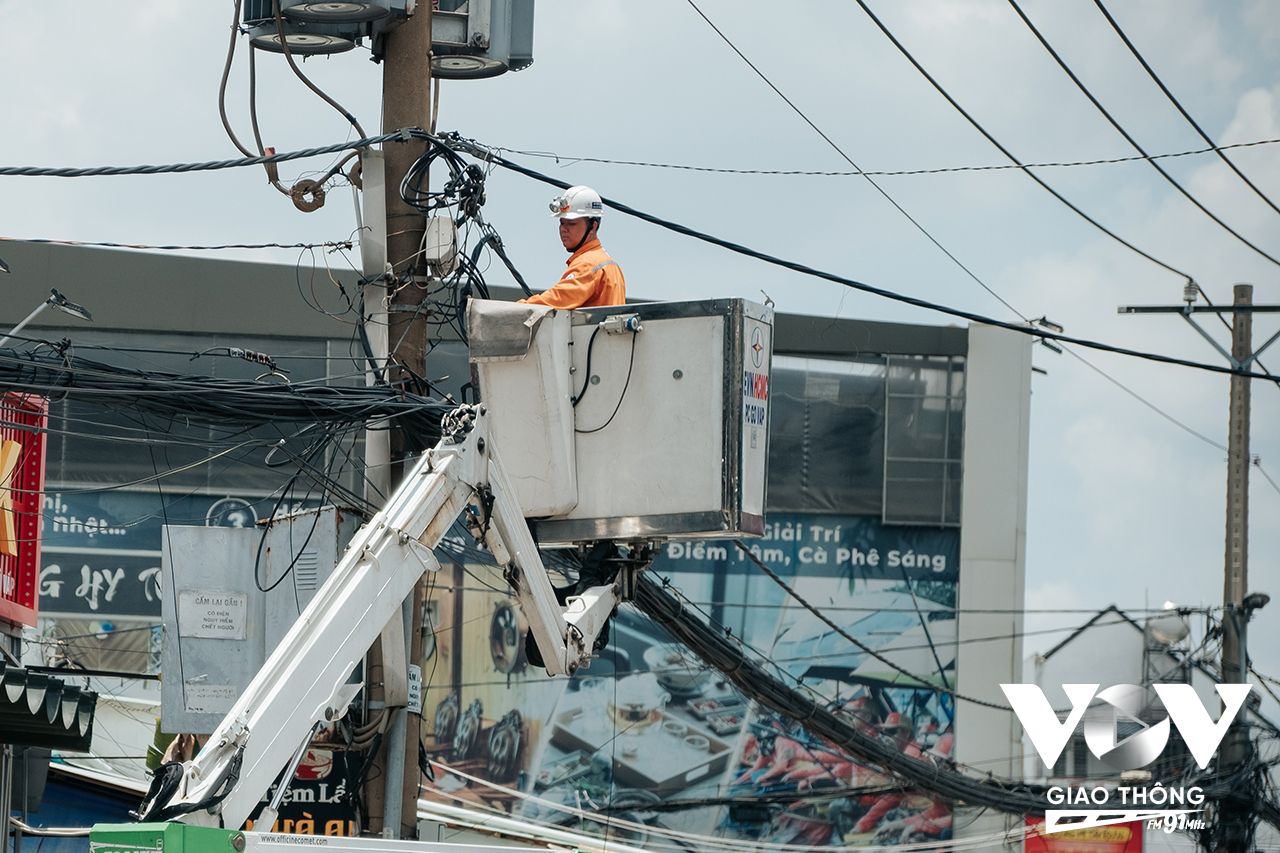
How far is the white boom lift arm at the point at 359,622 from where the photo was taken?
17.6 ft

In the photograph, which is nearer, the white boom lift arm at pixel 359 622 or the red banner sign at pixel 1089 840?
the white boom lift arm at pixel 359 622

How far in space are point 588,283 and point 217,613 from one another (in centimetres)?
316

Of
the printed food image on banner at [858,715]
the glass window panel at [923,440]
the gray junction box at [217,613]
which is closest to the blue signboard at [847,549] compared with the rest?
the printed food image on banner at [858,715]

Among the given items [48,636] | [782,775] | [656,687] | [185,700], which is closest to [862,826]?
[782,775]

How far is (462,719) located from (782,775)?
4.39 meters

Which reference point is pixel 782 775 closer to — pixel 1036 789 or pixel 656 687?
pixel 656 687

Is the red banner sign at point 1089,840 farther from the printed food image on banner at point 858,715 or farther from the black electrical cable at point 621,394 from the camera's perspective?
the black electrical cable at point 621,394

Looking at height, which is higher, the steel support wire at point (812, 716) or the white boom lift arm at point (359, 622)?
the white boom lift arm at point (359, 622)

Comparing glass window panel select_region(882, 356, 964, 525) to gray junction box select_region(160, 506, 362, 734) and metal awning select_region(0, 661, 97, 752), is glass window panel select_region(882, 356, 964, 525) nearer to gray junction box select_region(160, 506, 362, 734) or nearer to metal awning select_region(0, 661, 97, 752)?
metal awning select_region(0, 661, 97, 752)

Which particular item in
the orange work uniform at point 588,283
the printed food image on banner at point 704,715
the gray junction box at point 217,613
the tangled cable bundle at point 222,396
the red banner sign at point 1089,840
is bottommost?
the red banner sign at point 1089,840

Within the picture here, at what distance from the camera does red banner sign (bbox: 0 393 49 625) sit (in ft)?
39.5

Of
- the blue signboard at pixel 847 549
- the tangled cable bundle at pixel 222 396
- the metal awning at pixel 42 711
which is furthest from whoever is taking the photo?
the blue signboard at pixel 847 549

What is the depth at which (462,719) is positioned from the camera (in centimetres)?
2077

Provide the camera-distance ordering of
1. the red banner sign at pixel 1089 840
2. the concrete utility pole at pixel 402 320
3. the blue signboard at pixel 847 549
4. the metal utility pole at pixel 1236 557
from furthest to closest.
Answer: the blue signboard at pixel 847 549, the red banner sign at pixel 1089 840, the metal utility pole at pixel 1236 557, the concrete utility pole at pixel 402 320
